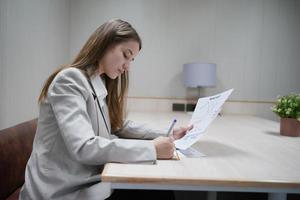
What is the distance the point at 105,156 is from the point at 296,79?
277 cm

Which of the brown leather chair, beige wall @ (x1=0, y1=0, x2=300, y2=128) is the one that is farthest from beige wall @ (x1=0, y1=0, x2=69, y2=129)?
beige wall @ (x1=0, y1=0, x2=300, y2=128)

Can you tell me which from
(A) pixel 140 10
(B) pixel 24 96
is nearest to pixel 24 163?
(B) pixel 24 96

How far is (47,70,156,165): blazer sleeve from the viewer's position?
2.42 ft

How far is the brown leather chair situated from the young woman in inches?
6.6

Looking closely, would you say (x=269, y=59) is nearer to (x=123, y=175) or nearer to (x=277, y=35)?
(x=277, y=35)

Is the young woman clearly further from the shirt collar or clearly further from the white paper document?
the white paper document

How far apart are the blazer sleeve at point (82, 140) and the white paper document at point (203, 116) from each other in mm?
224

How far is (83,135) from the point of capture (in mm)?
743

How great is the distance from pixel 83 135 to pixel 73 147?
1.7 inches

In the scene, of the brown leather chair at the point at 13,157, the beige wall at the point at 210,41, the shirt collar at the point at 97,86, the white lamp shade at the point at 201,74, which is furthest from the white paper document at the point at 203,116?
the beige wall at the point at 210,41

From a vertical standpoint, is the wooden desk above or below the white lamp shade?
below

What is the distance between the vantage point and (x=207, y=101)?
3.46 feet

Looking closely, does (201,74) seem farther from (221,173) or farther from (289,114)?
(221,173)

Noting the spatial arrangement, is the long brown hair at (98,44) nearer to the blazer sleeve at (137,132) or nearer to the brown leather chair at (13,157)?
the brown leather chair at (13,157)
